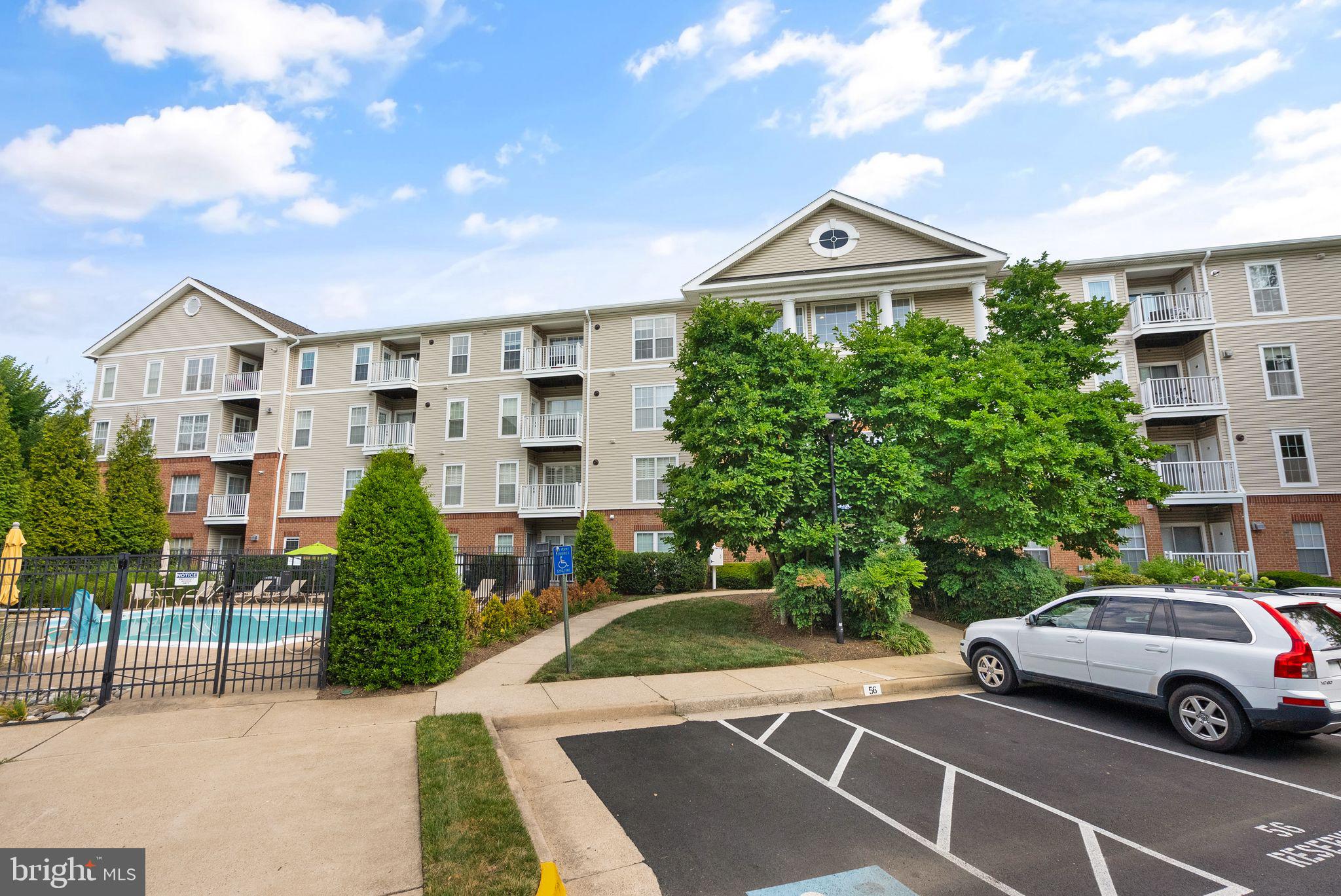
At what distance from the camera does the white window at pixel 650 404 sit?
25.6 meters

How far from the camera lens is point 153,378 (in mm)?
31062

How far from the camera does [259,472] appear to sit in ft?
94.5

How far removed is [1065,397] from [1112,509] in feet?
9.45

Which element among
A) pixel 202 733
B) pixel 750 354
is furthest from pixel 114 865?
pixel 750 354

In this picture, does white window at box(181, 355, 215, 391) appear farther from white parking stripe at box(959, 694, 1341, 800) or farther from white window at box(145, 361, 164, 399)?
white parking stripe at box(959, 694, 1341, 800)

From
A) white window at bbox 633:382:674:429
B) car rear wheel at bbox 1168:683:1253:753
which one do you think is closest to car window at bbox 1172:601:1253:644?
car rear wheel at bbox 1168:683:1253:753

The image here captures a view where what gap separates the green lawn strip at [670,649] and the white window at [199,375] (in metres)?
27.7

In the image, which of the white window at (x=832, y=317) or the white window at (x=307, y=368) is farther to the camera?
the white window at (x=307, y=368)

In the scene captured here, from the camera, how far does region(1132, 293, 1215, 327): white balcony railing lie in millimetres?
22125

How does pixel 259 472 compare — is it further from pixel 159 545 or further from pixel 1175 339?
pixel 1175 339

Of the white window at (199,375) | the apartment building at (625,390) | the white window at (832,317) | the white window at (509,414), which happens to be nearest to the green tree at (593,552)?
the apartment building at (625,390)

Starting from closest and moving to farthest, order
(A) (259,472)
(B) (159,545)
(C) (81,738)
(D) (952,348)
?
(C) (81,738)
(D) (952,348)
(B) (159,545)
(A) (259,472)

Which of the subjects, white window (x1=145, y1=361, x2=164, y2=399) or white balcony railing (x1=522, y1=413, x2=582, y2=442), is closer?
white balcony railing (x1=522, y1=413, x2=582, y2=442)

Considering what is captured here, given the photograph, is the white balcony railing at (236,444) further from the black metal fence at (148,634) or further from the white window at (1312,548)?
the white window at (1312,548)
